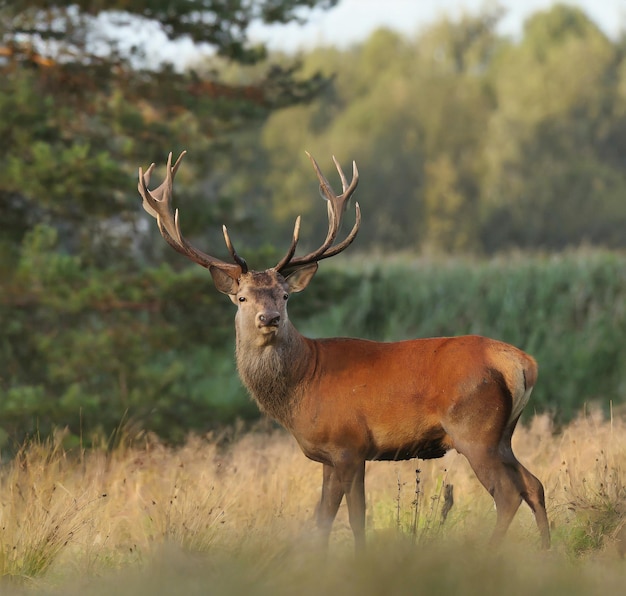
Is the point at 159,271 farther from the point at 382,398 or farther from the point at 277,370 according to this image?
the point at 382,398

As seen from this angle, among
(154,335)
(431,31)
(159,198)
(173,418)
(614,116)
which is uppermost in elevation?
(431,31)

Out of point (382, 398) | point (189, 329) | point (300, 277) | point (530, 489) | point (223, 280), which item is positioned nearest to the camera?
point (530, 489)

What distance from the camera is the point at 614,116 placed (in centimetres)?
4678

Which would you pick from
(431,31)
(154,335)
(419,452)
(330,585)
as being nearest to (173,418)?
(154,335)

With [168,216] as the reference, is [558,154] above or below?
above

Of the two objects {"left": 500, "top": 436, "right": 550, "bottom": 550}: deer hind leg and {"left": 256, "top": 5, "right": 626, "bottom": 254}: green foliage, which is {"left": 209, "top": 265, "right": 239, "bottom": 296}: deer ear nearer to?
{"left": 500, "top": 436, "right": 550, "bottom": 550}: deer hind leg

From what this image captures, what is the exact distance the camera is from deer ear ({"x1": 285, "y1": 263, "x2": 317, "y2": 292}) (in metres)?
7.05

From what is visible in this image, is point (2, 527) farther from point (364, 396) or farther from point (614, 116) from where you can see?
point (614, 116)

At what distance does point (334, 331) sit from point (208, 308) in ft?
15.2

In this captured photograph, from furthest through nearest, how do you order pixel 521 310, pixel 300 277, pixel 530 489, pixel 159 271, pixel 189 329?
1. pixel 521 310
2. pixel 189 329
3. pixel 159 271
4. pixel 300 277
5. pixel 530 489

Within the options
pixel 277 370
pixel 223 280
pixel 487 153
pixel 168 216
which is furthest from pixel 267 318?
pixel 487 153

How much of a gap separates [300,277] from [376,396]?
973 millimetres

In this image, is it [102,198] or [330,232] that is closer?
[330,232]

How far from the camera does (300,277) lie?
7074mm
